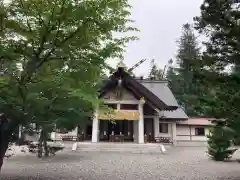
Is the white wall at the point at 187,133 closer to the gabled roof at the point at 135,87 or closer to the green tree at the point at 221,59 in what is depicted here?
the gabled roof at the point at 135,87

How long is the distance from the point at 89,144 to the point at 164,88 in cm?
1109

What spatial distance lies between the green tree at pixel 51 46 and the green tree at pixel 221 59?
304 cm

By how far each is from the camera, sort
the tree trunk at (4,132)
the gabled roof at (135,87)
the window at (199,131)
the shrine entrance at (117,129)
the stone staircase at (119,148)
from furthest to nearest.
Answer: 1. the window at (199,131)
2. the shrine entrance at (117,129)
3. the gabled roof at (135,87)
4. the stone staircase at (119,148)
5. the tree trunk at (4,132)

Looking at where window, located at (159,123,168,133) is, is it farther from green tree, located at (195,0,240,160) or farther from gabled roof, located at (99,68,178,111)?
green tree, located at (195,0,240,160)

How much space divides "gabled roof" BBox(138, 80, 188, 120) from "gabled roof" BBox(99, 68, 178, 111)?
10.8 feet

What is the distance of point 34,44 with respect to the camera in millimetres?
5473

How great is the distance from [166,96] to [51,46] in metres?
20.7

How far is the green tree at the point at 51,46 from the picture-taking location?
5.12 meters

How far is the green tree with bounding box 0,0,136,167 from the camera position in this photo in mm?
5121

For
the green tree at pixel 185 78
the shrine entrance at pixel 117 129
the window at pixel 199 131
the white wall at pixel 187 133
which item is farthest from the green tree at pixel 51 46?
the green tree at pixel 185 78

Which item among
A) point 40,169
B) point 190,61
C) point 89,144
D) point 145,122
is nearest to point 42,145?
point 40,169

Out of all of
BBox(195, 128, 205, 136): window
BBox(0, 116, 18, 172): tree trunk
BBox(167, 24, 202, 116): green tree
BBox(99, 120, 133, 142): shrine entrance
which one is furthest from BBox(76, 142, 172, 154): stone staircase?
BBox(167, 24, 202, 116): green tree

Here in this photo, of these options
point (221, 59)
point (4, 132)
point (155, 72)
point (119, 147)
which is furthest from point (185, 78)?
point (4, 132)

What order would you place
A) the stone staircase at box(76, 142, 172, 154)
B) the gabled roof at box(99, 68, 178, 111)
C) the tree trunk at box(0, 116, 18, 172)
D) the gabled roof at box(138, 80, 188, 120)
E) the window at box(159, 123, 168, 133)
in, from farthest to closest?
the window at box(159, 123, 168, 133)
the gabled roof at box(138, 80, 188, 120)
the gabled roof at box(99, 68, 178, 111)
the stone staircase at box(76, 142, 172, 154)
the tree trunk at box(0, 116, 18, 172)
